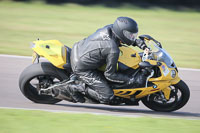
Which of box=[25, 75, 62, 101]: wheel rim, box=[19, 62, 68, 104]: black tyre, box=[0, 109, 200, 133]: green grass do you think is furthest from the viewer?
box=[25, 75, 62, 101]: wheel rim

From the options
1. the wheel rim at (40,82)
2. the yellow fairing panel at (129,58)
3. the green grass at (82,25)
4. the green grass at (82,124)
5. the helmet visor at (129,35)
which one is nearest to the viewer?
the green grass at (82,124)

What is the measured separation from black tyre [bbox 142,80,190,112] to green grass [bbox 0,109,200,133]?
653mm

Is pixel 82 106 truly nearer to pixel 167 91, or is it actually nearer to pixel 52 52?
pixel 52 52

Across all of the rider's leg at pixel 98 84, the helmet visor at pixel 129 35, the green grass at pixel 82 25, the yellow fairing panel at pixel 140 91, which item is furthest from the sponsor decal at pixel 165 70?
the green grass at pixel 82 25

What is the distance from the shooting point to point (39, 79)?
6.19 metres

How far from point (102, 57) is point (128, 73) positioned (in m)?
0.55

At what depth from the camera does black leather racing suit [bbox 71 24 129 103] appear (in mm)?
5664

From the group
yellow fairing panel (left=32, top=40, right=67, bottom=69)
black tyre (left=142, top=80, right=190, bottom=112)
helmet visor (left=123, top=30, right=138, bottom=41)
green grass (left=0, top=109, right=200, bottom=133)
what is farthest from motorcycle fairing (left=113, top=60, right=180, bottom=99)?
yellow fairing panel (left=32, top=40, right=67, bottom=69)

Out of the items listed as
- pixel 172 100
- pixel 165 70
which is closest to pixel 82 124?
pixel 165 70

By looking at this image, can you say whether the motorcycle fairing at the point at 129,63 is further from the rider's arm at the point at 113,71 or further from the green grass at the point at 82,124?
the green grass at the point at 82,124

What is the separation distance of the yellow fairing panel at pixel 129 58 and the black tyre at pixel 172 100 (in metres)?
0.66

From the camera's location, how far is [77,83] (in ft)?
20.0

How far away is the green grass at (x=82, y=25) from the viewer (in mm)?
11125

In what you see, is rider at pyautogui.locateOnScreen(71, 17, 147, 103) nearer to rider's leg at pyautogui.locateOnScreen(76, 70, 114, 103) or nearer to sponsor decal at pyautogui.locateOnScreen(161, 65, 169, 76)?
rider's leg at pyautogui.locateOnScreen(76, 70, 114, 103)
